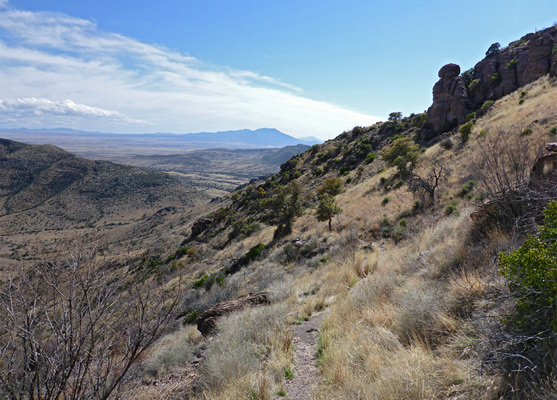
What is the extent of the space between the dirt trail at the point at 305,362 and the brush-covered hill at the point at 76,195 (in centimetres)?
5888

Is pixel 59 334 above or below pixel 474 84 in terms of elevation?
below

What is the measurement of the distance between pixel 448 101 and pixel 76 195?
325 ft

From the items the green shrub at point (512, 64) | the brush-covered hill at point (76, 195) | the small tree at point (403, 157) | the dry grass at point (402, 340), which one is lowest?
the brush-covered hill at point (76, 195)

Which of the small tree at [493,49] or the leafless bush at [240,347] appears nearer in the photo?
the leafless bush at [240,347]

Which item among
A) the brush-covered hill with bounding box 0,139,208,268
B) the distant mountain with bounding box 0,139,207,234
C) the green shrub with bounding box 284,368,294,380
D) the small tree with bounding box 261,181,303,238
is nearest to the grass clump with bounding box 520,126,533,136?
the small tree with bounding box 261,181,303,238

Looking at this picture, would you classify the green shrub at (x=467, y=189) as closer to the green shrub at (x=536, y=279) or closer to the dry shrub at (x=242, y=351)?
the dry shrub at (x=242, y=351)

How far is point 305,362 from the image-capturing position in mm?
3969

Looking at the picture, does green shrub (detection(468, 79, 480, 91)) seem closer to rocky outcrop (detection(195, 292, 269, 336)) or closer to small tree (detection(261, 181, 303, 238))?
small tree (detection(261, 181, 303, 238))

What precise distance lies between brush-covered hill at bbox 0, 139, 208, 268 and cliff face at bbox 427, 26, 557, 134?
188ft

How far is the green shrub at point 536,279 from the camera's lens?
2.21 meters

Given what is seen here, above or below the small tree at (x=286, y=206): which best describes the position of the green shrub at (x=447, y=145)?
above

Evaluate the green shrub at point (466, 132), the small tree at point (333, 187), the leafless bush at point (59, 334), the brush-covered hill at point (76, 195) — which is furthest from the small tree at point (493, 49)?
the brush-covered hill at point (76, 195)

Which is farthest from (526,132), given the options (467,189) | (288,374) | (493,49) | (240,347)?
(493,49)

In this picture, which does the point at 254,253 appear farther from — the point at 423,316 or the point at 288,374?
the point at 423,316
